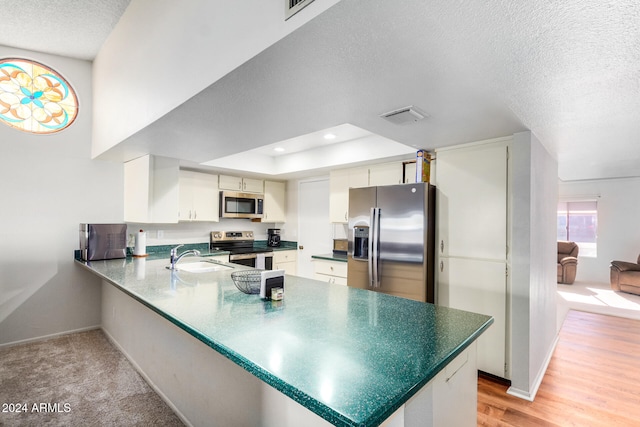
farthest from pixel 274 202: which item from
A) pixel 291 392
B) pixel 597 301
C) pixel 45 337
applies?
pixel 597 301

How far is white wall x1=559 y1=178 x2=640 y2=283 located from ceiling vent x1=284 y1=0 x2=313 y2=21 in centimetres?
767

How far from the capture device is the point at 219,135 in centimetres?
249

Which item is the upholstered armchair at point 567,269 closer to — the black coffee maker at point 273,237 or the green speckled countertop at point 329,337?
the black coffee maker at point 273,237

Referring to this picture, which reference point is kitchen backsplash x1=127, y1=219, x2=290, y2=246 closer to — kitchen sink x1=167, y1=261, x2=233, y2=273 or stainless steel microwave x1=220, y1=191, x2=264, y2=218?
stainless steel microwave x1=220, y1=191, x2=264, y2=218

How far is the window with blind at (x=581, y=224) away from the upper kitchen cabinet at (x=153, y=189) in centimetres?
775

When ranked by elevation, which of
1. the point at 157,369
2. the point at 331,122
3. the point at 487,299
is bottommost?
the point at 157,369

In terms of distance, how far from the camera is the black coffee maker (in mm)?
5305

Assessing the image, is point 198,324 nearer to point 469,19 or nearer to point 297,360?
point 297,360

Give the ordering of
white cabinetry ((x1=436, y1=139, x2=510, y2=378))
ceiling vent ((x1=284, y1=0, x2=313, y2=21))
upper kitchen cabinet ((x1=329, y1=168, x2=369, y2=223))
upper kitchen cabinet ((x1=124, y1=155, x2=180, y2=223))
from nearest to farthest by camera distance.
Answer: ceiling vent ((x1=284, y1=0, x2=313, y2=21))
white cabinetry ((x1=436, y1=139, x2=510, y2=378))
upper kitchen cabinet ((x1=124, y1=155, x2=180, y2=223))
upper kitchen cabinet ((x1=329, y1=168, x2=369, y2=223))

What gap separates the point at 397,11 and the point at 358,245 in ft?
8.30

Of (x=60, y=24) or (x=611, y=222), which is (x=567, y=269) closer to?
(x=611, y=222)

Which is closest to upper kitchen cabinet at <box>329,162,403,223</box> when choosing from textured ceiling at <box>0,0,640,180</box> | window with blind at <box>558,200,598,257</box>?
textured ceiling at <box>0,0,640,180</box>

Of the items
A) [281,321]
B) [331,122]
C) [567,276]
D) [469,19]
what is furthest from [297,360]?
[567,276]

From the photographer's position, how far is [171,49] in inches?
71.7
